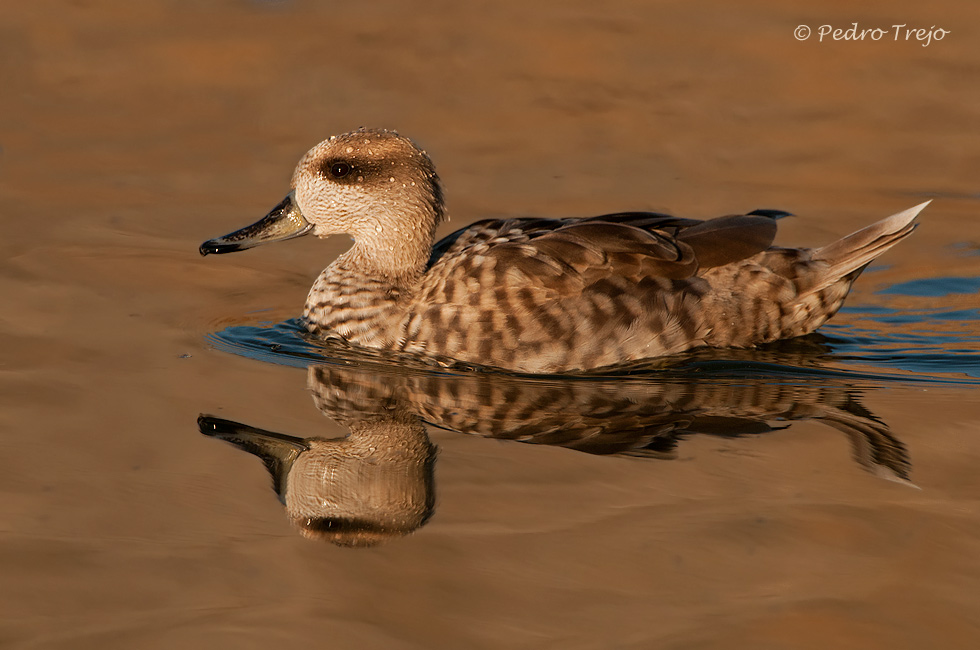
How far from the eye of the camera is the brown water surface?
17.0 ft

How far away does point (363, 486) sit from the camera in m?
6.14

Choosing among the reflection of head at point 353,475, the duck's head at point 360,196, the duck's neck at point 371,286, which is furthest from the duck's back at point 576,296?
the reflection of head at point 353,475

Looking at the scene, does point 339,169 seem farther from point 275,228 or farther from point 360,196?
point 275,228

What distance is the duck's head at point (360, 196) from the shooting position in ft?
26.6

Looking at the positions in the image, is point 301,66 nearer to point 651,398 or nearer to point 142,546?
point 651,398

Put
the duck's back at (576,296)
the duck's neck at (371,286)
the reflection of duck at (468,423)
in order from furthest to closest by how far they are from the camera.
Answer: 1. the duck's neck at (371,286)
2. the duck's back at (576,296)
3. the reflection of duck at (468,423)

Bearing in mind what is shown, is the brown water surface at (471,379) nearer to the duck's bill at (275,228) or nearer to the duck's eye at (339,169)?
the duck's bill at (275,228)

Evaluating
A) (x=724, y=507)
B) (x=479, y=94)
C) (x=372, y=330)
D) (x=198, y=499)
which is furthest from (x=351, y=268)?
(x=479, y=94)

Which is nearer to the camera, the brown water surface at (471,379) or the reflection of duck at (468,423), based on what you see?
the brown water surface at (471,379)

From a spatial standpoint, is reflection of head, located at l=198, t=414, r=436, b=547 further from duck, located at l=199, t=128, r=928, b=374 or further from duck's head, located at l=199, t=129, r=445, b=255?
duck's head, located at l=199, t=129, r=445, b=255

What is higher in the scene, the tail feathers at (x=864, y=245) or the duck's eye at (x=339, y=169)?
the duck's eye at (x=339, y=169)

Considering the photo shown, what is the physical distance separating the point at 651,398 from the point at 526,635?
253cm

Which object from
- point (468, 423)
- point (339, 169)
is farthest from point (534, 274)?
point (339, 169)

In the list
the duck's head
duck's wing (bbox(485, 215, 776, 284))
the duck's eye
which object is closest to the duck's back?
duck's wing (bbox(485, 215, 776, 284))
